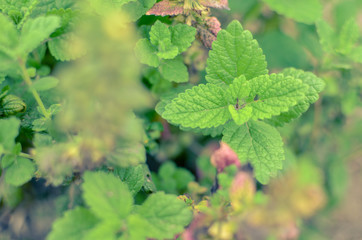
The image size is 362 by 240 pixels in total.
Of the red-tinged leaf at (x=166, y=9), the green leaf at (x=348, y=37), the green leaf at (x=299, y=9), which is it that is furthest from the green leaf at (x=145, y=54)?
the green leaf at (x=348, y=37)

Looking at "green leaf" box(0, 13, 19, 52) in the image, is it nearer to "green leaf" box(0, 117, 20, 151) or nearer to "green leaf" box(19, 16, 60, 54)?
"green leaf" box(19, 16, 60, 54)

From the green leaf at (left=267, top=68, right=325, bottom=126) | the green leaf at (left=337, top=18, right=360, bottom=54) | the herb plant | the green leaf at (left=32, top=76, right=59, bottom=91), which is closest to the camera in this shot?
the herb plant

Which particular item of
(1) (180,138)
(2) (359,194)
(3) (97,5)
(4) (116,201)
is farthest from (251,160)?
(2) (359,194)

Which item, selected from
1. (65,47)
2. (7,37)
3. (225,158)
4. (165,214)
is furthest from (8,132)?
(225,158)

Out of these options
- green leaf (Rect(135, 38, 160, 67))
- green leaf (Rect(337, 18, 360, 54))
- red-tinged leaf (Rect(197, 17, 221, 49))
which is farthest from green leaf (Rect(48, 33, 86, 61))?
green leaf (Rect(337, 18, 360, 54))

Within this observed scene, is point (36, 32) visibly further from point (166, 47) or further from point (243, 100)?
point (243, 100)

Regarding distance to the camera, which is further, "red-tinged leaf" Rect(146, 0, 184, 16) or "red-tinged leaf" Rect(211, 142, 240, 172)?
"red-tinged leaf" Rect(146, 0, 184, 16)

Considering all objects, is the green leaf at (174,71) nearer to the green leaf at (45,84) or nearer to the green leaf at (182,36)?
the green leaf at (182,36)
